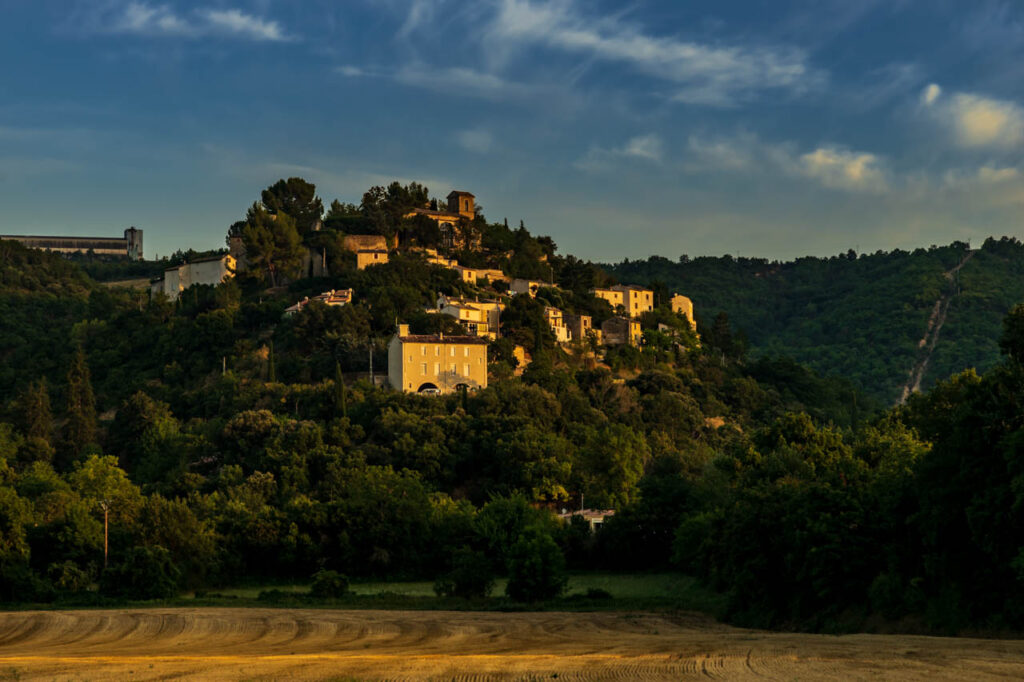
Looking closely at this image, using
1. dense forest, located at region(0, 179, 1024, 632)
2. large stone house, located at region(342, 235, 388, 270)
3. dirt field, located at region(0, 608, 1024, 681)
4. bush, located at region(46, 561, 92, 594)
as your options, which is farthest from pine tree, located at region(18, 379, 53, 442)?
dirt field, located at region(0, 608, 1024, 681)

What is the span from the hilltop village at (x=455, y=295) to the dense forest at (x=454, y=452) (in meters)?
0.72

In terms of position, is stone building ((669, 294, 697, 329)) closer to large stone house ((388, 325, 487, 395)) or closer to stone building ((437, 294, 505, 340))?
stone building ((437, 294, 505, 340))

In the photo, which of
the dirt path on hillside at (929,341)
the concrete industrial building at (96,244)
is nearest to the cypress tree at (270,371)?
the dirt path on hillside at (929,341)

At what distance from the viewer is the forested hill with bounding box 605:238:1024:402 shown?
13825 centimetres

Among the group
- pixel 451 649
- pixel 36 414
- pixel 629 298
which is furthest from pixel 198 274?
pixel 451 649

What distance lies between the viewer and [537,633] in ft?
111

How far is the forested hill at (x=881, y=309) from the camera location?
138250 millimetres

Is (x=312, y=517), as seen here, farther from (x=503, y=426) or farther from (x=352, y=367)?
(x=352, y=367)

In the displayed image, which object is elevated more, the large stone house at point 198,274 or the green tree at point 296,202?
the green tree at point 296,202

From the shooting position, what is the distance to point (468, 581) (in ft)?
156

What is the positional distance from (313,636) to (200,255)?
87518 mm

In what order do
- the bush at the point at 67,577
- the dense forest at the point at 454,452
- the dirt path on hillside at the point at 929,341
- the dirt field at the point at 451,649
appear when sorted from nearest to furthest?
the dirt field at the point at 451,649 → the dense forest at the point at 454,452 → the bush at the point at 67,577 → the dirt path on hillside at the point at 929,341

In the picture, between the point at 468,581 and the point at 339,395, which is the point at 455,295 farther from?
the point at 468,581

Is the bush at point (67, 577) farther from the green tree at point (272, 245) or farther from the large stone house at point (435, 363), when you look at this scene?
the green tree at point (272, 245)
